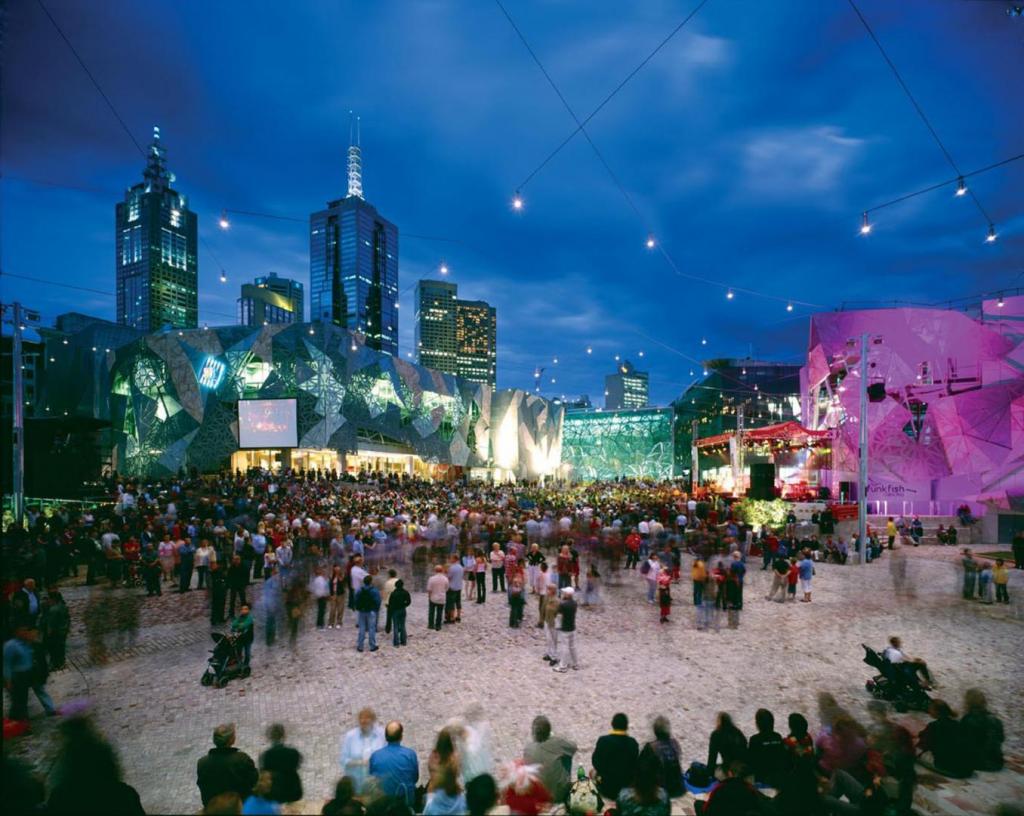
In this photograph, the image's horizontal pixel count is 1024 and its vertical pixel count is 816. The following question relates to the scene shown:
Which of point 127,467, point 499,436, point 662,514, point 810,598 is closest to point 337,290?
point 499,436

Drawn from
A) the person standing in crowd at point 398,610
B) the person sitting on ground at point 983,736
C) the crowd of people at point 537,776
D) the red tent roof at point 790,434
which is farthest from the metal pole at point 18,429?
the red tent roof at point 790,434

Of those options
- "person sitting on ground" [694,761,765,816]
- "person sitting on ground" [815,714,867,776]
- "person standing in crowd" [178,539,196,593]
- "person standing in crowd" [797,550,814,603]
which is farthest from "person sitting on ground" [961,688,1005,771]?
"person standing in crowd" [178,539,196,593]

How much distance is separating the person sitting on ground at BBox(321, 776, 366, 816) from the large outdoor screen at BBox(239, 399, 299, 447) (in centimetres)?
3543

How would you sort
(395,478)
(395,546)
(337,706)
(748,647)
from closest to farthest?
(337,706) < (748,647) < (395,546) < (395,478)

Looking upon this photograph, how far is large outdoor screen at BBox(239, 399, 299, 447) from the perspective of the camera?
36250 millimetres

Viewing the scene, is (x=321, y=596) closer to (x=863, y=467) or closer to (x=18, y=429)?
(x=18, y=429)

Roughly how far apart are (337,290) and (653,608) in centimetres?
13443

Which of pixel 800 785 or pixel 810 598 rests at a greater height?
pixel 800 785

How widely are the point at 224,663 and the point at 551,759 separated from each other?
5.49 metres

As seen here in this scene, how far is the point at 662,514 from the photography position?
72.9 ft

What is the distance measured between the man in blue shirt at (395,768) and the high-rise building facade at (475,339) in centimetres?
15104

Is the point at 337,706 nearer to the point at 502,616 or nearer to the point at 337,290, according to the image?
the point at 502,616

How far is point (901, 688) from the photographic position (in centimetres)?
733

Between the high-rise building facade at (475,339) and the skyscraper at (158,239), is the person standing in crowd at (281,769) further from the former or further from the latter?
the high-rise building facade at (475,339)
